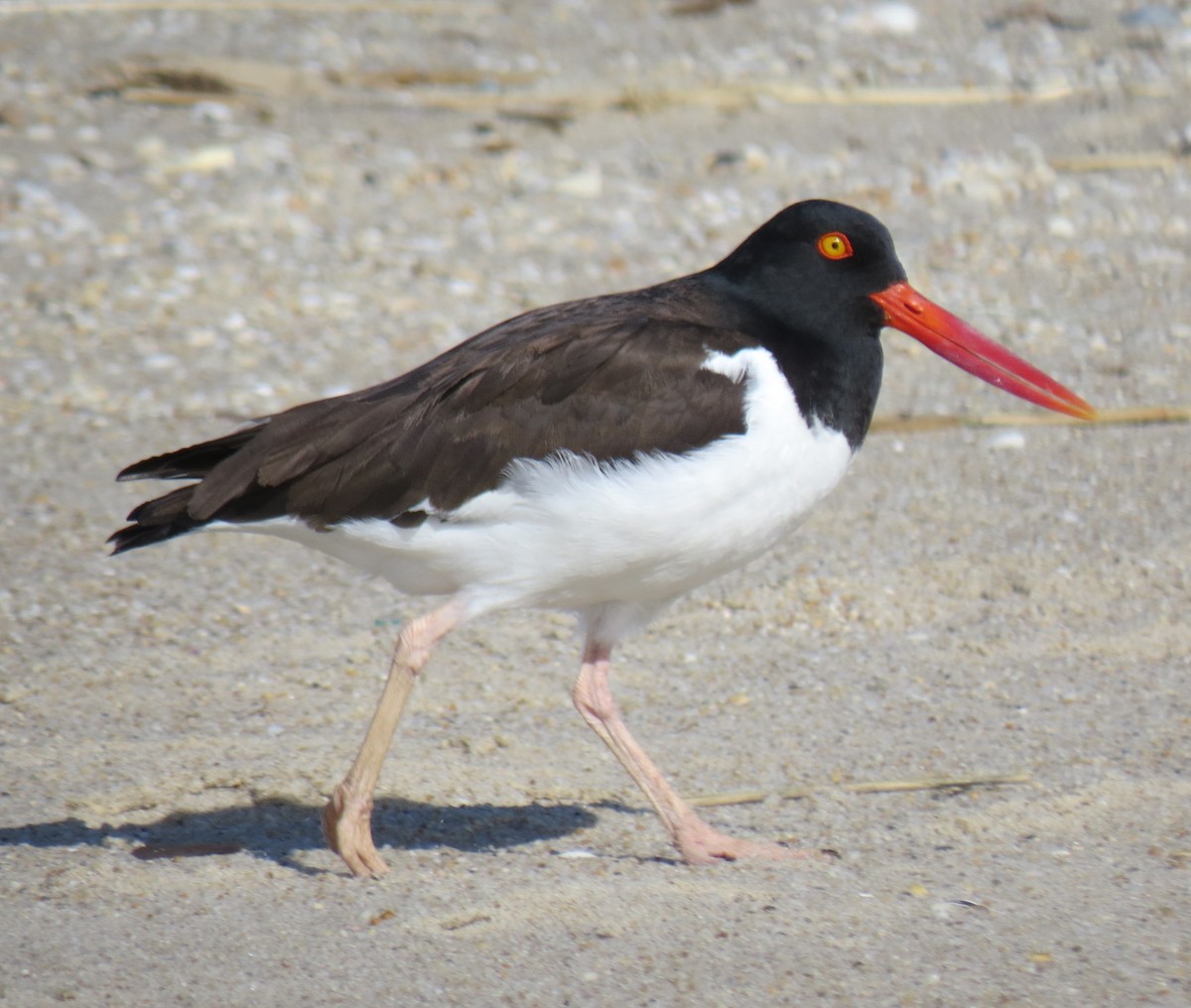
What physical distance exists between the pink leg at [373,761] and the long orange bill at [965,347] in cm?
143

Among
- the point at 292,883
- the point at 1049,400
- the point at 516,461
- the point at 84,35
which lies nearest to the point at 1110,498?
the point at 1049,400

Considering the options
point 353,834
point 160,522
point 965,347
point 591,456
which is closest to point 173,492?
point 160,522

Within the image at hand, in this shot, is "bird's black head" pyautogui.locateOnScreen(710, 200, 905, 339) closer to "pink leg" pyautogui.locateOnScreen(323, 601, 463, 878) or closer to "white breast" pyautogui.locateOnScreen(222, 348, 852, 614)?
"white breast" pyautogui.locateOnScreen(222, 348, 852, 614)

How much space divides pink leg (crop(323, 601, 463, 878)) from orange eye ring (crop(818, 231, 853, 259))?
135cm

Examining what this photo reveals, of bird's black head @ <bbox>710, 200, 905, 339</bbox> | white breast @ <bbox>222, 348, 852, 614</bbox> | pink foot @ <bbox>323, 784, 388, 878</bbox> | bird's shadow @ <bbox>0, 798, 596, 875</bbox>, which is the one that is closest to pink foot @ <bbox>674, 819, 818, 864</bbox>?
bird's shadow @ <bbox>0, 798, 596, 875</bbox>

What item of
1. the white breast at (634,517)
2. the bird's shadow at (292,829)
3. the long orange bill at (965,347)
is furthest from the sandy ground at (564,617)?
the long orange bill at (965,347)

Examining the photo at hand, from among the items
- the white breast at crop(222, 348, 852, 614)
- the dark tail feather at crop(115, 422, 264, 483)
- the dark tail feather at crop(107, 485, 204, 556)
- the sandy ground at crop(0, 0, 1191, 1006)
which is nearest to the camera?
the sandy ground at crop(0, 0, 1191, 1006)

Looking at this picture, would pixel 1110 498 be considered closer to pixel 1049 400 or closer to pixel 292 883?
pixel 1049 400

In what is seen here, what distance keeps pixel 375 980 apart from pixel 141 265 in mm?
5687

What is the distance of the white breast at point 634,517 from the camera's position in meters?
3.97

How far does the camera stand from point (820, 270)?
4.38 meters

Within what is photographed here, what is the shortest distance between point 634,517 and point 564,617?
1.94 meters

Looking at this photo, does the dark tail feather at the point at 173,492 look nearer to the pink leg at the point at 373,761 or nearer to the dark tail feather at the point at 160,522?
the dark tail feather at the point at 160,522

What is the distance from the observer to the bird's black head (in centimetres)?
434
